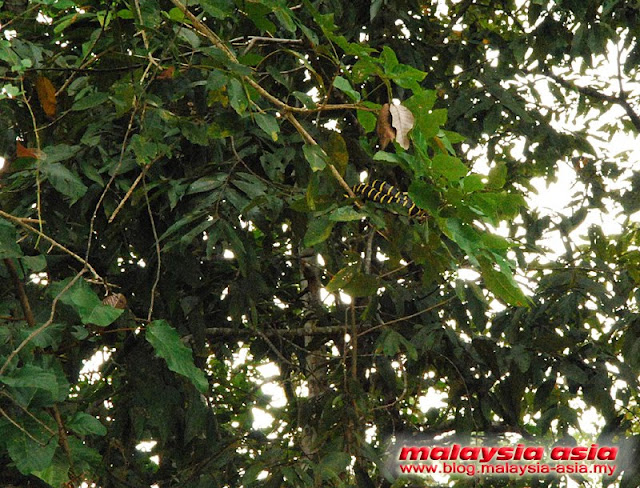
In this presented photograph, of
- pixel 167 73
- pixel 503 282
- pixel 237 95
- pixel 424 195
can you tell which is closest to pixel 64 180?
pixel 167 73

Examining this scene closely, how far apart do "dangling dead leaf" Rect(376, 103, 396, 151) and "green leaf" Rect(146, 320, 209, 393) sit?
51 cm

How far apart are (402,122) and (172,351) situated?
1.86 feet

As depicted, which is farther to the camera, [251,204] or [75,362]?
[75,362]

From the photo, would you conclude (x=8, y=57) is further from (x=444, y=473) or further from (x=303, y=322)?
(x=444, y=473)

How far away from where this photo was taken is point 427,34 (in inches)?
126

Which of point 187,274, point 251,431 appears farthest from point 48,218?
point 251,431

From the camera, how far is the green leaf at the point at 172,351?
4.77 feet

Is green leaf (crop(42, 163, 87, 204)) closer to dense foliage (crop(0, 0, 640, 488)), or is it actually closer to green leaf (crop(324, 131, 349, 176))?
dense foliage (crop(0, 0, 640, 488))

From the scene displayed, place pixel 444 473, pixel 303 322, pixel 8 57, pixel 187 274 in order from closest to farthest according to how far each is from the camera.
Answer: pixel 8 57
pixel 187 274
pixel 444 473
pixel 303 322

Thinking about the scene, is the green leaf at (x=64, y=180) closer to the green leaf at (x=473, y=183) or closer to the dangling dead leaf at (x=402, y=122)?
the dangling dead leaf at (x=402, y=122)

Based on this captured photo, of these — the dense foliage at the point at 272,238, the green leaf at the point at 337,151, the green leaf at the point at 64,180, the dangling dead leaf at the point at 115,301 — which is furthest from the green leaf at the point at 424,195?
the green leaf at the point at 64,180

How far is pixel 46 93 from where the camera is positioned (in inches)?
77.5

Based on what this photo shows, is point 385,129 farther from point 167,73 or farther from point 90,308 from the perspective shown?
point 167,73

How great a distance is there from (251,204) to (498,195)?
23.3 inches
